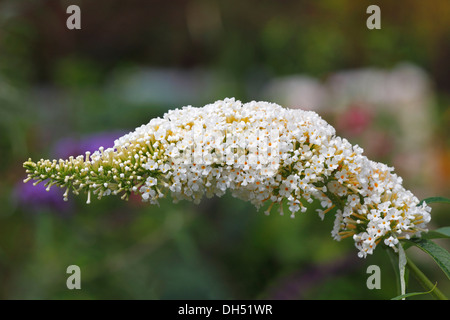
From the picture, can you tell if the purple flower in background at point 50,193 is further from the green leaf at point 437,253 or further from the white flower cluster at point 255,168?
the green leaf at point 437,253

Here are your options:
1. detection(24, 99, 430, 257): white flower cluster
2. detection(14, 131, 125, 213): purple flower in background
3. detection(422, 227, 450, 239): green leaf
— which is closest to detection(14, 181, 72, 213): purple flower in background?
detection(14, 131, 125, 213): purple flower in background

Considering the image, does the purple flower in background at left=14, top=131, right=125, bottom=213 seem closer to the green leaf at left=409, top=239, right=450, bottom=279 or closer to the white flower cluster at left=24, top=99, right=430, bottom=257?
the white flower cluster at left=24, top=99, right=430, bottom=257

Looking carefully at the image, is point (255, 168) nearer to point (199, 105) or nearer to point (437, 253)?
point (437, 253)

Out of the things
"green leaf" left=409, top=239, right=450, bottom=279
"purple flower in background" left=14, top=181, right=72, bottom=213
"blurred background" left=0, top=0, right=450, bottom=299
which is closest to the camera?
"green leaf" left=409, top=239, right=450, bottom=279

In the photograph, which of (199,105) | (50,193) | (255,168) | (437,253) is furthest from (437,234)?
(199,105)

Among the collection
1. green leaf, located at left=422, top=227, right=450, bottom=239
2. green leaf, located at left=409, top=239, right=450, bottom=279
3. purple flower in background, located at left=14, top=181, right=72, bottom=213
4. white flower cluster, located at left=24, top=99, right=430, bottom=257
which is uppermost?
purple flower in background, located at left=14, top=181, right=72, bottom=213

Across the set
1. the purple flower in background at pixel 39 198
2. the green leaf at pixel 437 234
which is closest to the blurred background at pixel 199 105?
the purple flower in background at pixel 39 198

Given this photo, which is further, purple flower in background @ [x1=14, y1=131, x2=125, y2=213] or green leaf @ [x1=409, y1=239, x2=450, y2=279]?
purple flower in background @ [x1=14, y1=131, x2=125, y2=213]
